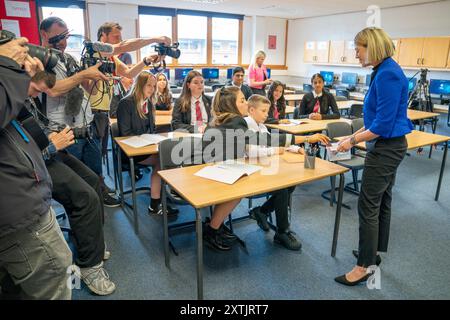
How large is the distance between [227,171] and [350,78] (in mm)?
7597

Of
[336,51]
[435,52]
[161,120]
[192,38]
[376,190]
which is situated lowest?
[376,190]

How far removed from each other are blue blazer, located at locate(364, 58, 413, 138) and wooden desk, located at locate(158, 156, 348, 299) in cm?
44

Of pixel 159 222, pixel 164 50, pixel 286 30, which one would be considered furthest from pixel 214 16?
pixel 159 222

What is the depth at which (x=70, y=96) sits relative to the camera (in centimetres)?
221

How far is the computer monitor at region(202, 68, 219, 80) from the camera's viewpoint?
8883 millimetres

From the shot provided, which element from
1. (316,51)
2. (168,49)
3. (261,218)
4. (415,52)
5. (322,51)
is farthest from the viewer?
(316,51)

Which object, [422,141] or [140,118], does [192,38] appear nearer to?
[140,118]

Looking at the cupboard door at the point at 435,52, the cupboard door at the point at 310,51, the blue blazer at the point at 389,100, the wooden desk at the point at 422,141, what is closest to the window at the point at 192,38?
the cupboard door at the point at 310,51

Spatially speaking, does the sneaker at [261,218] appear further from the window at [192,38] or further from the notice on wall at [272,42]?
the notice on wall at [272,42]

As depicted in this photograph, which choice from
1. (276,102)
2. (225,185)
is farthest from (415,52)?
(225,185)

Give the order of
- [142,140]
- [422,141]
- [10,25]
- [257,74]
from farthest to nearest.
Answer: [257,74]
[10,25]
[422,141]
[142,140]

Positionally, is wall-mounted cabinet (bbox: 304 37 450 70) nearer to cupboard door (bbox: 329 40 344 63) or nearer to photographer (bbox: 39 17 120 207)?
cupboard door (bbox: 329 40 344 63)

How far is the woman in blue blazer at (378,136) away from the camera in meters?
1.78
